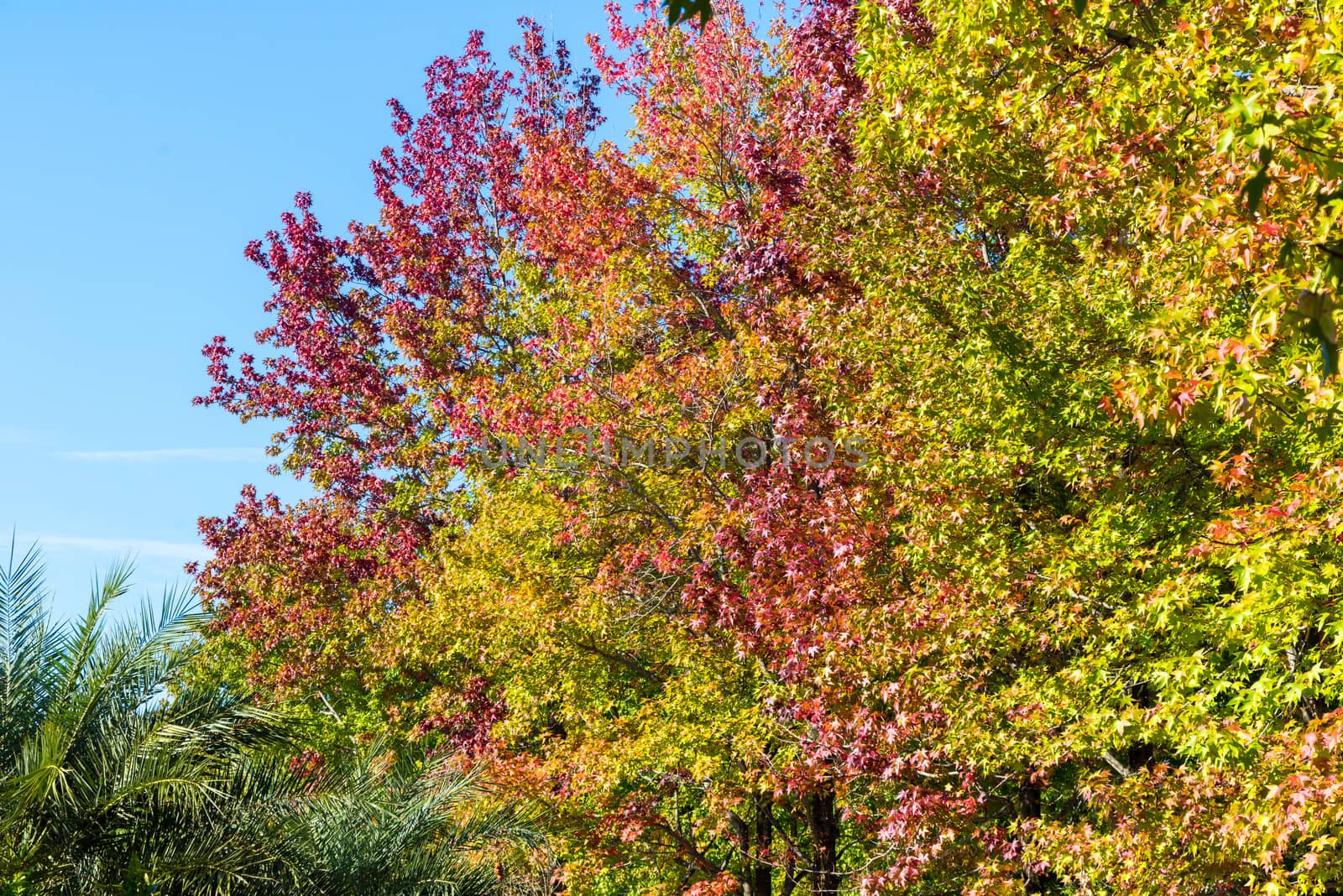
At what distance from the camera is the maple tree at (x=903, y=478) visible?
882 cm

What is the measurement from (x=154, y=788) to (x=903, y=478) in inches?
299

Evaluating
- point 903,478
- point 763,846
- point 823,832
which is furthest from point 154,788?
point 763,846

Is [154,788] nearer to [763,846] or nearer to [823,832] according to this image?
[823,832]

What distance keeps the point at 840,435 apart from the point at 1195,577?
4.49m

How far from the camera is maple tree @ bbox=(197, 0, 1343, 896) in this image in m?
8.82

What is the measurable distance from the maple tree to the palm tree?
5.66 m

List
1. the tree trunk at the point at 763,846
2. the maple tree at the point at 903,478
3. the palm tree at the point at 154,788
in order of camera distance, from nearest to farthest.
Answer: the palm tree at the point at 154,788 → the maple tree at the point at 903,478 → the tree trunk at the point at 763,846

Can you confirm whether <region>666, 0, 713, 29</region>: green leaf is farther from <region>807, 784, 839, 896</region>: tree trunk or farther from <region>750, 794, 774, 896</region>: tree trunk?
<region>750, 794, 774, 896</region>: tree trunk

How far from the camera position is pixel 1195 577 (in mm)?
9961

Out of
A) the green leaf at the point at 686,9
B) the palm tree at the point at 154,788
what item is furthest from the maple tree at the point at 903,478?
the palm tree at the point at 154,788

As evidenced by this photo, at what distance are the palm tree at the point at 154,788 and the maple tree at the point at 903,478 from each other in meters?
5.66

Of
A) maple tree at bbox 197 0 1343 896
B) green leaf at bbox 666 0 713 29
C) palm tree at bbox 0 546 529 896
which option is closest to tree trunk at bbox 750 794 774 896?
maple tree at bbox 197 0 1343 896

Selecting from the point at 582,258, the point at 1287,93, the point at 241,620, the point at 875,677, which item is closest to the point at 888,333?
the point at 875,677

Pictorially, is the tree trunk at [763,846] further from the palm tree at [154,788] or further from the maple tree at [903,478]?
the palm tree at [154,788]
